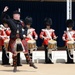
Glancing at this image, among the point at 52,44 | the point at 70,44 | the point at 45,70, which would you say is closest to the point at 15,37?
the point at 45,70

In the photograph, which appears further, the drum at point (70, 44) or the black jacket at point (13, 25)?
the drum at point (70, 44)

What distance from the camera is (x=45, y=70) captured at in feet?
43.8

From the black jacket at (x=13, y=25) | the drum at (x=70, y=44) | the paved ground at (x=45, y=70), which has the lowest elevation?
the paved ground at (x=45, y=70)

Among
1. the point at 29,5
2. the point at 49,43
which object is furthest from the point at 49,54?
the point at 29,5

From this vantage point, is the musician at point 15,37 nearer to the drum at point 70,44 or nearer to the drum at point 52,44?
the drum at point 52,44

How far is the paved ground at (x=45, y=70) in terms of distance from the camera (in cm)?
1266

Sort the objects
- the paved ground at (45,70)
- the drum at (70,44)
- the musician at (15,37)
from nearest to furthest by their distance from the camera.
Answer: the paved ground at (45,70) → the musician at (15,37) → the drum at (70,44)

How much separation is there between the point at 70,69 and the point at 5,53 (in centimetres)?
227

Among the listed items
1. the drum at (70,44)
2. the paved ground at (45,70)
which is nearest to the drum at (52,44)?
the drum at (70,44)

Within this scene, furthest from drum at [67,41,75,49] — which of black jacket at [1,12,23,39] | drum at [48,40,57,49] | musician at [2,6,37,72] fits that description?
black jacket at [1,12,23,39]

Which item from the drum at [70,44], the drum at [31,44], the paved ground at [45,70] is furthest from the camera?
the drum at [70,44]

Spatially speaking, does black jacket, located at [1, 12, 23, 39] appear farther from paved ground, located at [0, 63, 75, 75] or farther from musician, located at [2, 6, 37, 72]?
paved ground, located at [0, 63, 75, 75]

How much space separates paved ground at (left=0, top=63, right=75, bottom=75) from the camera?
1266 centimetres

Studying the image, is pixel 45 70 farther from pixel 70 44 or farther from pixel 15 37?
pixel 70 44
